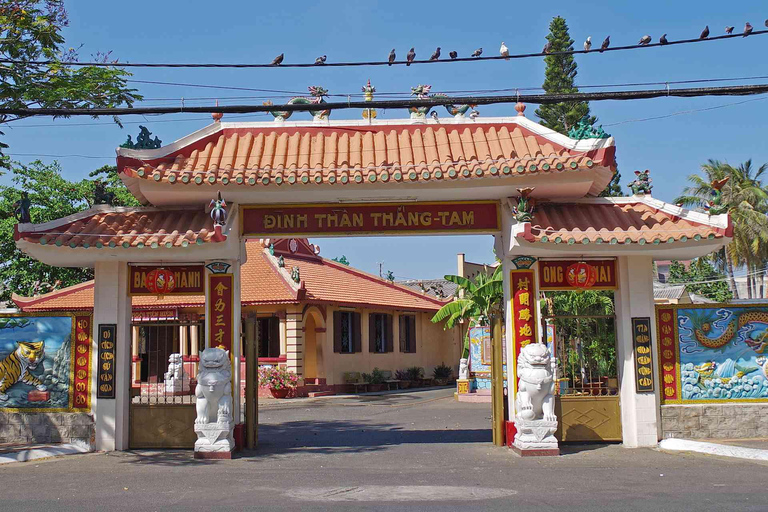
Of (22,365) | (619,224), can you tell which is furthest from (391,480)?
(22,365)

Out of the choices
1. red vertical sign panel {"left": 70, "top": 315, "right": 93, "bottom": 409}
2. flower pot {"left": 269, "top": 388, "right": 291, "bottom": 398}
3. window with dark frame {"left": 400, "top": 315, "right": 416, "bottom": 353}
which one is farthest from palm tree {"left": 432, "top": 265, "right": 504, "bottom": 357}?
red vertical sign panel {"left": 70, "top": 315, "right": 93, "bottom": 409}

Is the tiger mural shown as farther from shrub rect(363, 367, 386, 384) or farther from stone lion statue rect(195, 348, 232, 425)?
shrub rect(363, 367, 386, 384)

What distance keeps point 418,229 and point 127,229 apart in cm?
462

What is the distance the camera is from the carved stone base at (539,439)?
36.7 ft

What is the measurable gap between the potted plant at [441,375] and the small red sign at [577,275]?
19524mm

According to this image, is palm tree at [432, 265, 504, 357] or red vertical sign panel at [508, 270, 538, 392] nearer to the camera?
red vertical sign panel at [508, 270, 538, 392]

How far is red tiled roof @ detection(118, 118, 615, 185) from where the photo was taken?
11.4m

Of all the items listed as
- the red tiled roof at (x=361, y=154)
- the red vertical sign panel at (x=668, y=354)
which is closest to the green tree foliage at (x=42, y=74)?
the red tiled roof at (x=361, y=154)

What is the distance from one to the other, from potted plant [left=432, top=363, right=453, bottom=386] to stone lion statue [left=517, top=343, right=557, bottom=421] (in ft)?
65.9

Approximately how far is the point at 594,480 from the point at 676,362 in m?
3.75

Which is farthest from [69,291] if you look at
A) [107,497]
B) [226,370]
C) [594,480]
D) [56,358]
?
[594,480]

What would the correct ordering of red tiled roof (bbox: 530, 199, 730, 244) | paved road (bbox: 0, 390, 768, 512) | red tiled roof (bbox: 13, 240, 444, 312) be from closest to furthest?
1. paved road (bbox: 0, 390, 768, 512)
2. red tiled roof (bbox: 530, 199, 730, 244)
3. red tiled roof (bbox: 13, 240, 444, 312)

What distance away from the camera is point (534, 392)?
1119 cm

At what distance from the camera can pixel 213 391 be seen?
36.7 feet
